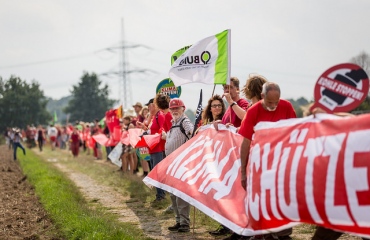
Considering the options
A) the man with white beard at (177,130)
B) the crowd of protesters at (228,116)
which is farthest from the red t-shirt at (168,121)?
the man with white beard at (177,130)

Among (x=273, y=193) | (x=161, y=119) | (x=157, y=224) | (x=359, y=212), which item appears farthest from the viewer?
(x=161, y=119)

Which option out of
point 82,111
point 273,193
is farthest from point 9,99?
point 273,193

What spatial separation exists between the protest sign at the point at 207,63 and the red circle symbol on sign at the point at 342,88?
2309 mm

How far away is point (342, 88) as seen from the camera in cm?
357

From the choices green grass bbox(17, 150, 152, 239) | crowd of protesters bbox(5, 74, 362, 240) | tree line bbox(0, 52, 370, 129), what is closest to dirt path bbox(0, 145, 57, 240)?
green grass bbox(17, 150, 152, 239)

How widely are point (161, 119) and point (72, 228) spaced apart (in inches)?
114

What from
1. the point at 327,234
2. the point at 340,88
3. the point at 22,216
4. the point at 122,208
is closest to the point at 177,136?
the point at 122,208

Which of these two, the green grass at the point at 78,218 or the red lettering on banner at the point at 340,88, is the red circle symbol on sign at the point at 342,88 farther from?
the green grass at the point at 78,218

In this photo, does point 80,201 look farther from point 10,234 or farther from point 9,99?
point 9,99

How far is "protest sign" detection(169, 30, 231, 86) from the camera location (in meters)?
6.15

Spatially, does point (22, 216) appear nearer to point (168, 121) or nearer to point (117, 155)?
point (168, 121)

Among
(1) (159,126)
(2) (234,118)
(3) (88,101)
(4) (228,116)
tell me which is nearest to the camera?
(2) (234,118)

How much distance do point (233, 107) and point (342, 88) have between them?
2217mm

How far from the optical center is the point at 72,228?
645 cm
